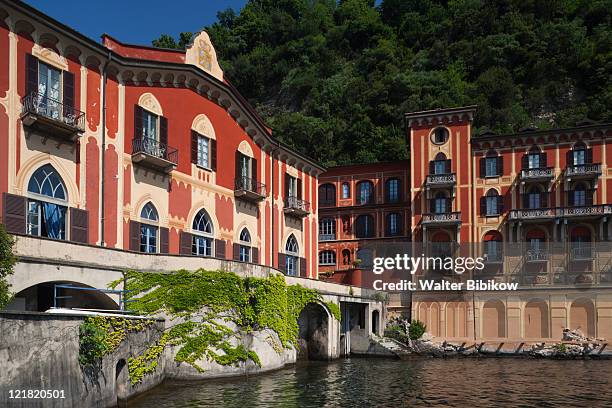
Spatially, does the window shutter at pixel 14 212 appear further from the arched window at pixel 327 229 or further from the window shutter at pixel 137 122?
the arched window at pixel 327 229

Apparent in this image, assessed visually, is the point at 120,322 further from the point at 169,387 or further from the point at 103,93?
the point at 103,93

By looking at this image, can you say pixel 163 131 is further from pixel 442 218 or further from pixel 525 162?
pixel 525 162

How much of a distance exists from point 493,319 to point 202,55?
2875 centimetres

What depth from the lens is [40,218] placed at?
23719 millimetres

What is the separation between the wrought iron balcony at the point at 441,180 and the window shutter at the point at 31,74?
36.8 metres

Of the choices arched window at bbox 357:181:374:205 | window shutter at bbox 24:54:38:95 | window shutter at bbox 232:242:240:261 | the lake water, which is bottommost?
the lake water

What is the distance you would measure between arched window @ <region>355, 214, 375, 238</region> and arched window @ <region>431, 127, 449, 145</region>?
907 centimetres

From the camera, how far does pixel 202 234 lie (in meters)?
32.7

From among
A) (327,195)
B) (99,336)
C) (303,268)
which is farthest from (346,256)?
(99,336)

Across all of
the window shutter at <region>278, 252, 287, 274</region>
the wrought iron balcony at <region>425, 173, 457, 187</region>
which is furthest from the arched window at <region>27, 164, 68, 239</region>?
the wrought iron balcony at <region>425, 173, 457, 187</region>

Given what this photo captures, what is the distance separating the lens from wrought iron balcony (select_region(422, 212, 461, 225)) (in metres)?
54.4

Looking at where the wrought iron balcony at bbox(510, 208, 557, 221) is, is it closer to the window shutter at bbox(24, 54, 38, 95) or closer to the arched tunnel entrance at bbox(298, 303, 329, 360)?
the arched tunnel entrance at bbox(298, 303, 329, 360)

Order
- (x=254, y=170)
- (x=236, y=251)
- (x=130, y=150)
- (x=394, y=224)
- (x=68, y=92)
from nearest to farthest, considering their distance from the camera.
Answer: (x=68, y=92) < (x=130, y=150) < (x=236, y=251) < (x=254, y=170) < (x=394, y=224)

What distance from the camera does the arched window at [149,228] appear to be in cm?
2867
